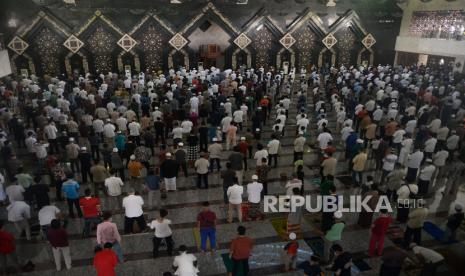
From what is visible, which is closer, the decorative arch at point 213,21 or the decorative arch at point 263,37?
the decorative arch at point 213,21

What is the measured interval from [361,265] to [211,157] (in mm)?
4887

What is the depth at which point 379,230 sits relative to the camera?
272 inches

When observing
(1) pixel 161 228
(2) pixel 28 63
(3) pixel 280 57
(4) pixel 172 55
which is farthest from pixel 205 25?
(1) pixel 161 228

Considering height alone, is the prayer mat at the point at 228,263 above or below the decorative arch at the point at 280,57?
below

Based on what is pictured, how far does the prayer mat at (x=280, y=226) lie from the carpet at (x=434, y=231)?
10.4 feet

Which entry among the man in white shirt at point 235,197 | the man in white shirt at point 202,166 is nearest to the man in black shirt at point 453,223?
the man in white shirt at point 235,197

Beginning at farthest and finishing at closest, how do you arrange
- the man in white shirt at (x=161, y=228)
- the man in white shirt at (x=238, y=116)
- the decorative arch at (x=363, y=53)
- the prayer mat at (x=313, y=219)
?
the decorative arch at (x=363, y=53), the man in white shirt at (x=238, y=116), the prayer mat at (x=313, y=219), the man in white shirt at (x=161, y=228)

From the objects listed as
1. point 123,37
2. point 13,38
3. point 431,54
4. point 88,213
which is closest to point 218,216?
point 88,213

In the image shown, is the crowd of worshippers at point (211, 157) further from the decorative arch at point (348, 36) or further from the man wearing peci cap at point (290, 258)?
the decorative arch at point (348, 36)

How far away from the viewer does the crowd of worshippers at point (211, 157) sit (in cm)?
675

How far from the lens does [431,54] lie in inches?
971

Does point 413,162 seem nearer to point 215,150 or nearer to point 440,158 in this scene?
point 440,158

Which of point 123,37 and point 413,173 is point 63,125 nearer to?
point 413,173

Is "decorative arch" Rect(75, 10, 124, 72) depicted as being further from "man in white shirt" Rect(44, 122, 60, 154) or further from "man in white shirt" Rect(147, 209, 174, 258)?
"man in white shirt" Rect(147, 209, 174, 258)
